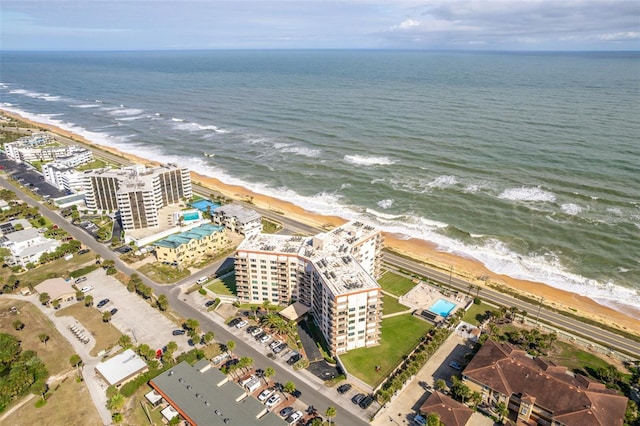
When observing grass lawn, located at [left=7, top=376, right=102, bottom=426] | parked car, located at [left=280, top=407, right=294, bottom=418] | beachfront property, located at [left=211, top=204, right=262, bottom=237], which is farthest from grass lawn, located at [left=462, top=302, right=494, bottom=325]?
grass lawn, located at [left=7, top=376, right=102, bottom=426]

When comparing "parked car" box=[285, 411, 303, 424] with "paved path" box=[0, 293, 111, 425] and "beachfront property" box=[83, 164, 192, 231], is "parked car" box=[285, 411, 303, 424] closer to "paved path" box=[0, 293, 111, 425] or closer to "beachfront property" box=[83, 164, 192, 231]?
"paved path" box=[0, 293, 111, 425]

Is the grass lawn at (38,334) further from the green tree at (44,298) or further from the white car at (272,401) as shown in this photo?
the white car at (272,401)

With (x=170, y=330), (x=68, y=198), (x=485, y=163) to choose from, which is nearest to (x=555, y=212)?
(x=485, y=163)

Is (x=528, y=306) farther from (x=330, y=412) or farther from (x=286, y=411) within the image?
(x=286, y=411)

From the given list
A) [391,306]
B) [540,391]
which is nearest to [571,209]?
[391,306]

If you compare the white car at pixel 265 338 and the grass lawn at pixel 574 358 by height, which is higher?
the white car at pixel 265 338

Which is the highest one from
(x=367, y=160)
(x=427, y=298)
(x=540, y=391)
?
(x=367, y=160)

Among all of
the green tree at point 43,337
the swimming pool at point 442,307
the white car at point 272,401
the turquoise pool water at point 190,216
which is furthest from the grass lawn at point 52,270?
the swimming pool at point 442,307
